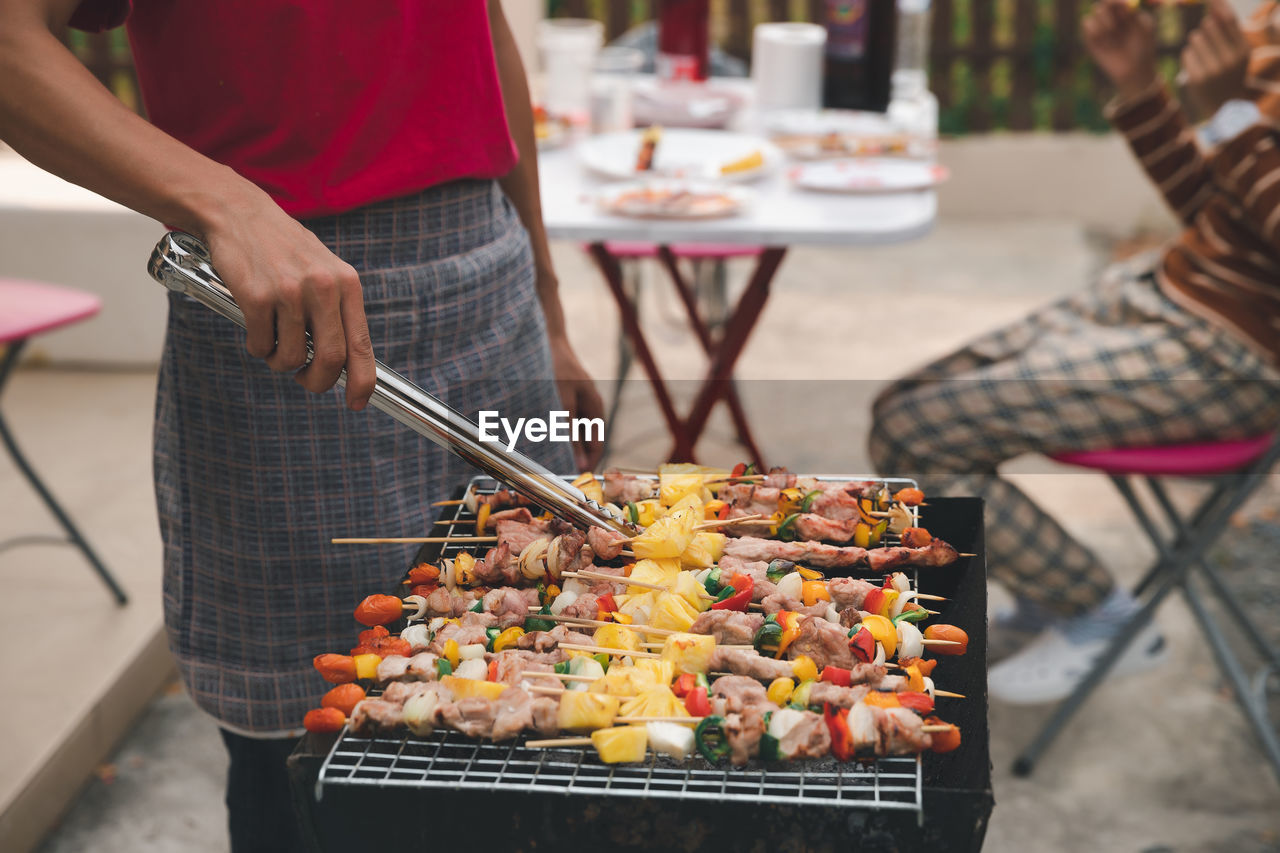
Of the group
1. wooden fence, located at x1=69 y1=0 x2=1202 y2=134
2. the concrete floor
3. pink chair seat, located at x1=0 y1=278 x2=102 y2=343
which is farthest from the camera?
wooden fence, located at x1=69 y1=0 x2=1202 y2=134

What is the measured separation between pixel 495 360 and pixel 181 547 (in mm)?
471

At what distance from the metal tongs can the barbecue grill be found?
12.1 inches

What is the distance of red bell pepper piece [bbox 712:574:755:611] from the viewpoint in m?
1.25

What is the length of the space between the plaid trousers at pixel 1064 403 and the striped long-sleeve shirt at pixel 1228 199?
5 cm

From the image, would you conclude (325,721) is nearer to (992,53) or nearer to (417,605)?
(417,605)

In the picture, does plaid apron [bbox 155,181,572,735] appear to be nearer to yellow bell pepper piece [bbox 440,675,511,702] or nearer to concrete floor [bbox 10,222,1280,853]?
yellow bell pepper piece [bbox 440,675,511,702]

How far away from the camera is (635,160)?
2939 mm

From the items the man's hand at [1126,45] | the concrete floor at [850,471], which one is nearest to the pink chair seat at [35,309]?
the concrete floor at [850,471]

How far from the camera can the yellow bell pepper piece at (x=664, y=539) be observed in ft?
4.20

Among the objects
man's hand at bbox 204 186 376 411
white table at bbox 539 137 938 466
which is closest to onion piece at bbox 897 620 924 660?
man's hand at bbox 204 186 376 411

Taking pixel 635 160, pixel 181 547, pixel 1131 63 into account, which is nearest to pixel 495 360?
pixel 181 547

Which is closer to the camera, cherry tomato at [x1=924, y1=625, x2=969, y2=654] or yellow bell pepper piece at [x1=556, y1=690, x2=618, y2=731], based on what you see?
yellow bell pepper piece at [x1=556, y1=690, x2=618, y2=731]

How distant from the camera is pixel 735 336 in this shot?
2.88m

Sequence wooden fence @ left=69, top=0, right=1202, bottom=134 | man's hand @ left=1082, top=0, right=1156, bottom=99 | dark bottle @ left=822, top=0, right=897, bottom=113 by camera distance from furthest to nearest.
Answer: wooden fence @ left=69, top=0, right=1202, bottom=134 → dark bottle @ left=822, top=0, right=897, bottom=113 → man's hand @ left=1082, top=0, right=1156, bottom=99
